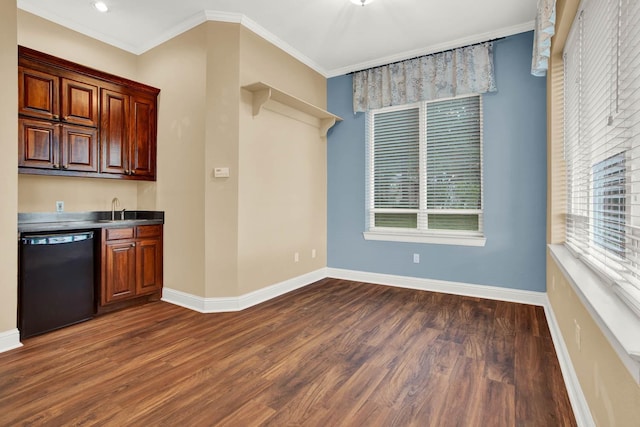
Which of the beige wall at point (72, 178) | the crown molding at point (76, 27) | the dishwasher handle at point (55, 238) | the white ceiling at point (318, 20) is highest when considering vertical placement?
the white ceiling at point (318, 20)

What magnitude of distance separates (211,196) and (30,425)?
7.06 feet

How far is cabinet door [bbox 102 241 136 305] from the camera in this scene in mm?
3242

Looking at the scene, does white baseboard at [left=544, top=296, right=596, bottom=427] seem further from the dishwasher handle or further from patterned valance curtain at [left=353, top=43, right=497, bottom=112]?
the dishwasher handle

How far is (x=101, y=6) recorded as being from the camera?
3.17 metres

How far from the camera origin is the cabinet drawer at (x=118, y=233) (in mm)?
3258

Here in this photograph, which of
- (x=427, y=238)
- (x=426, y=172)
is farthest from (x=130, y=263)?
(x=426, y=172)

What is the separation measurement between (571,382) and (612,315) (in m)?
1.05

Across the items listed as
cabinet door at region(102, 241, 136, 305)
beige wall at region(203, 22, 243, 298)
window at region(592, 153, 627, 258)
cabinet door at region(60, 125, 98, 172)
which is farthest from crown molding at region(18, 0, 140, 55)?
window at region(592, 153, 627, 258)

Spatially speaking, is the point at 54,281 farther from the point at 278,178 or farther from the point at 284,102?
the point at 284,102

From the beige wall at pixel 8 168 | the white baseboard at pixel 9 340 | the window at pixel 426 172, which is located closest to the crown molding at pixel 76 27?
the beige wall at pixel 8 168

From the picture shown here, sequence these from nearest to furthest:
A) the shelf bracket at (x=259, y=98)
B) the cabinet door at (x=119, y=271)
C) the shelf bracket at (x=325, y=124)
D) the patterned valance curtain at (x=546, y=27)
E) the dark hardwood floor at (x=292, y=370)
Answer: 1. the dark hardwood floor at (x=292, y=370)
2. the patterned valance curtain at (x=546, y=27)
3. the cabinet door at (x=119, y=271)
4. the shelf bracket at (x=259, y=98)
5. the shelf bracket at (x=325, y=124)

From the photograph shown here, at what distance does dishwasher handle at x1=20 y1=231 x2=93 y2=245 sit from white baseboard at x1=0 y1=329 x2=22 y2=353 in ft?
2.21

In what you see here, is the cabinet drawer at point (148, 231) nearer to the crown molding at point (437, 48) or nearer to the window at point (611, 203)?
the crown molding at point (437, 48)

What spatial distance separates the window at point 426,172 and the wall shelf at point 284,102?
1.91ft
